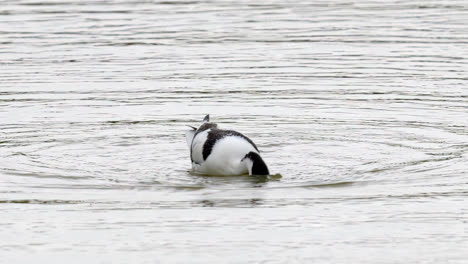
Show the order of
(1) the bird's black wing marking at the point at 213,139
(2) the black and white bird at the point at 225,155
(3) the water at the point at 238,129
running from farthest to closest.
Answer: (1) the bird's black wing marking at the point at 213,139 → (2) the black and white bird at the point at 225,155 → (3) the water at the point at 238,129

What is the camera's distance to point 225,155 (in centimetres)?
1265

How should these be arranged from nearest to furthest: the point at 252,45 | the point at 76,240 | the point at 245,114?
1. the point at 76,240
2. the point at 245,114
3. the point at 252,45

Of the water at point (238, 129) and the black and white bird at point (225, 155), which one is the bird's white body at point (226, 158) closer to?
the black and white bird at point (225, 155)

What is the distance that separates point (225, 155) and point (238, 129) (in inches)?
107

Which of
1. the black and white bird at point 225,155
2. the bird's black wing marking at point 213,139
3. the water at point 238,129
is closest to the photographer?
the water at point 238,129

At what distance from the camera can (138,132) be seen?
49.9 ft

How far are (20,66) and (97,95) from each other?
2.98 m

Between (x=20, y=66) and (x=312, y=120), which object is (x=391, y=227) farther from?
(x=20, y=66)

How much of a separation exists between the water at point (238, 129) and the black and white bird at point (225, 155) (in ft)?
0.50

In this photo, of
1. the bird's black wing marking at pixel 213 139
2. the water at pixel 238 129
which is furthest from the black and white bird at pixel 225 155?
the water at pixel 238 129

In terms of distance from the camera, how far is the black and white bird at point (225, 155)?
12531 millimetres

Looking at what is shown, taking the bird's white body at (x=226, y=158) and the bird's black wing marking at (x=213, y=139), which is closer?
the bird's white body at (x=226, y=158)

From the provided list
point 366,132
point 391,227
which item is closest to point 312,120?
point 366,132

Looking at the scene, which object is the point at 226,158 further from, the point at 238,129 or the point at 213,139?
the point at 238,129
